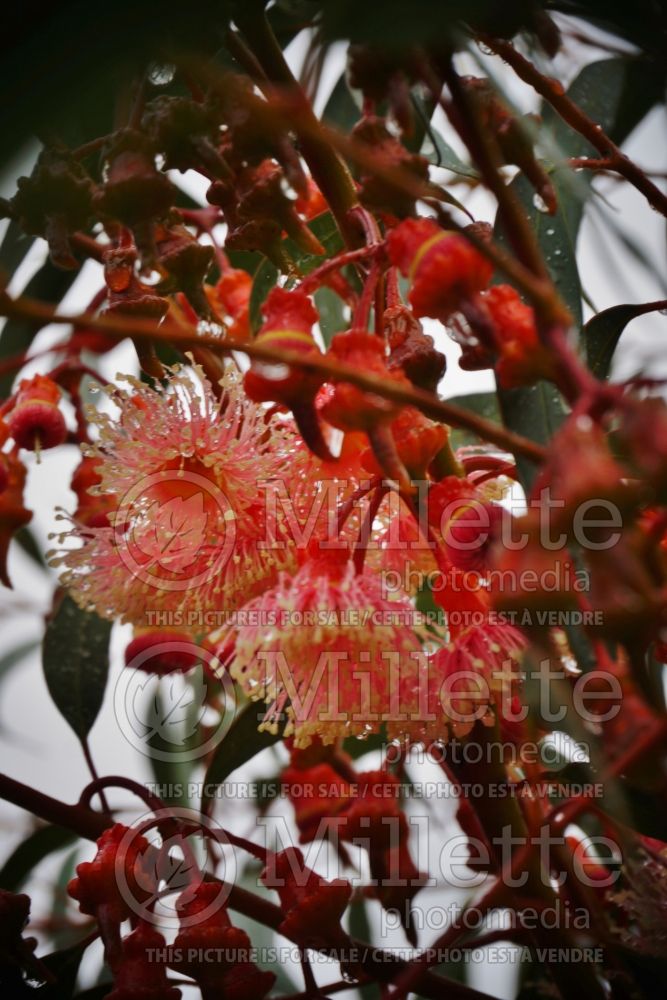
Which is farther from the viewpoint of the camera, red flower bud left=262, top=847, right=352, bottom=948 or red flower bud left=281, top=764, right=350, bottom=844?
red flower bud left=281, top=764, right=350, bottom=844

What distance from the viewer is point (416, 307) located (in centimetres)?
55

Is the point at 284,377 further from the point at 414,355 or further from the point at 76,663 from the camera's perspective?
the point at 76,663

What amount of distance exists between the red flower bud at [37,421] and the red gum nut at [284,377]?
338mm

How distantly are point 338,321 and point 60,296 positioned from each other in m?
0.30

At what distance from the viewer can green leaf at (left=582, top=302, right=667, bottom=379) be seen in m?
0.76

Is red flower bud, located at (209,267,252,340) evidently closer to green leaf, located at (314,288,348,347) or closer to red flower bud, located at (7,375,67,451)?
green leaf, located at (314,288,348,347)

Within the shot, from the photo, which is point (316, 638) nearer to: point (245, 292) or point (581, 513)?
point (581, 513)

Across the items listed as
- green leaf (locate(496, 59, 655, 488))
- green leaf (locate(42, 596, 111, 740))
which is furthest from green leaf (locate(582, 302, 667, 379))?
green leaf (locate(42, 596, 111, 740))

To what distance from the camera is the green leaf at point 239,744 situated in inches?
40.0

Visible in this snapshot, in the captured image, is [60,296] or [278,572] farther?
[60,296]

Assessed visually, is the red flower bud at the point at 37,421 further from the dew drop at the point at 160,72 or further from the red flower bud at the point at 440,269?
the red flower bud at the point at 440,269

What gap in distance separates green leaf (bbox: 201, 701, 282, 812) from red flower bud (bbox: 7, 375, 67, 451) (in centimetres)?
33

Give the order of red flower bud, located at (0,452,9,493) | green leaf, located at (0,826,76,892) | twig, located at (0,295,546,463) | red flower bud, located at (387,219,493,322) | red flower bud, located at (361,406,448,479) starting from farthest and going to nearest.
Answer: green leaf, located at (0,826,76,892) < red flower bud, located at (0,452,9,493) < red flower bud, located at (361,406,448,479) < red flower bud, located at (387,219,493,322) < twig, located at (0,295,546,463)

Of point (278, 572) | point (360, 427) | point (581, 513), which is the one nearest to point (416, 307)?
point (360, 427)
